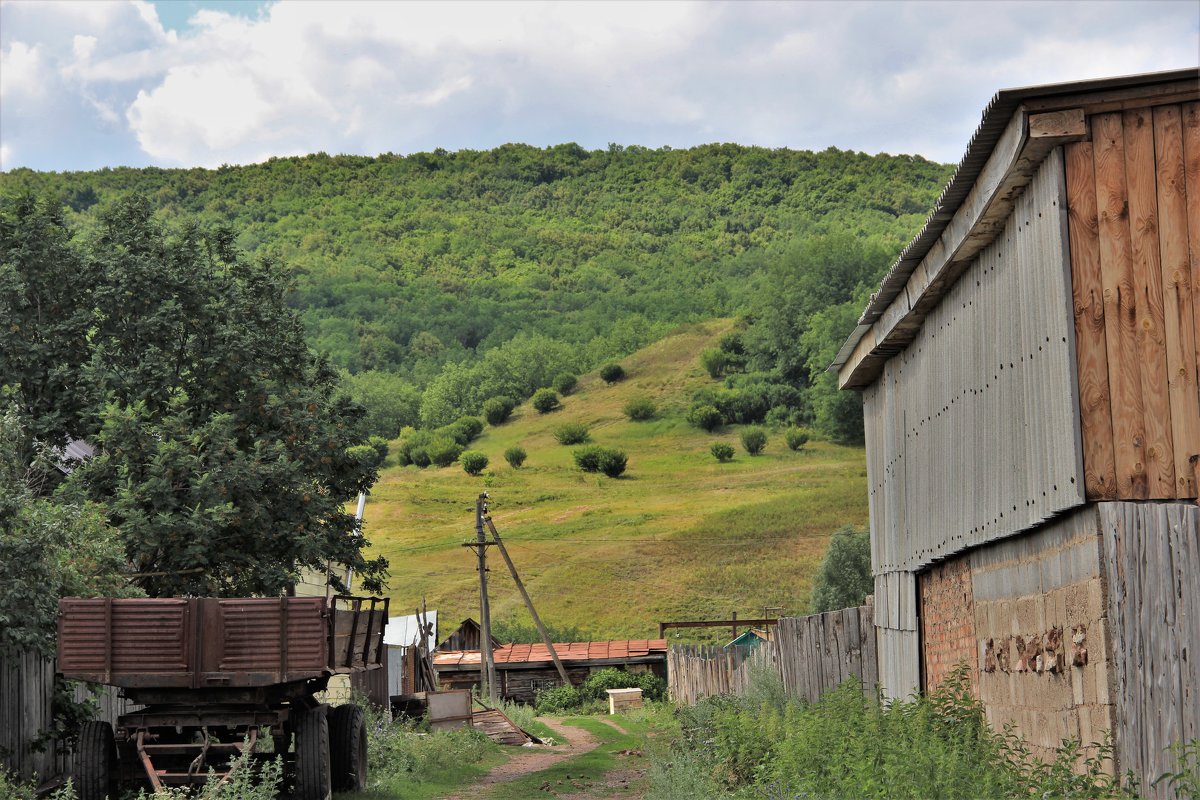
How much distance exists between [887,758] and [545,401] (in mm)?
134290

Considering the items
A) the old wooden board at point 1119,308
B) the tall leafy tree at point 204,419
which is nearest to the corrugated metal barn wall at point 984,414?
the old wooden board at point 1119,308

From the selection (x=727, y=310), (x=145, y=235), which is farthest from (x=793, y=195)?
(x=145, y=235)

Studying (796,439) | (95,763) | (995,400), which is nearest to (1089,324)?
(995,400)

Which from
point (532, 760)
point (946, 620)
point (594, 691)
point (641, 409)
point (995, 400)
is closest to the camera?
point (995, 400)

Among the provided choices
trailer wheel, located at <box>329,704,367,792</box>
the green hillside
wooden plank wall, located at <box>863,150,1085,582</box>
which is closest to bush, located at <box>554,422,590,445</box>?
the green hillside

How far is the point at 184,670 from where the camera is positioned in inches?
519

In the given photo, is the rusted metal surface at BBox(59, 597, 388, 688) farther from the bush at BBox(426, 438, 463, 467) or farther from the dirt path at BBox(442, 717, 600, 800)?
the bush at BBox(426, 438, 463, 467)

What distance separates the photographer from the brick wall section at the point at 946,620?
1196 cm

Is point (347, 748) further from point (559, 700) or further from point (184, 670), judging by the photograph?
point (559, 700)

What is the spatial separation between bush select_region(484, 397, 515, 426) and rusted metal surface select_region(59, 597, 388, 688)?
130666 millimetres

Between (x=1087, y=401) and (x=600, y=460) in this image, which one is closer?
(x=1087, y=401)

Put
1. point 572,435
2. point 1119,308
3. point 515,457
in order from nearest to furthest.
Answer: point 1119,308 → point 515,457 → point 572,435

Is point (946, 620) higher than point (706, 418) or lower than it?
lower

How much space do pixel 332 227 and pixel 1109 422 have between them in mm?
189893
